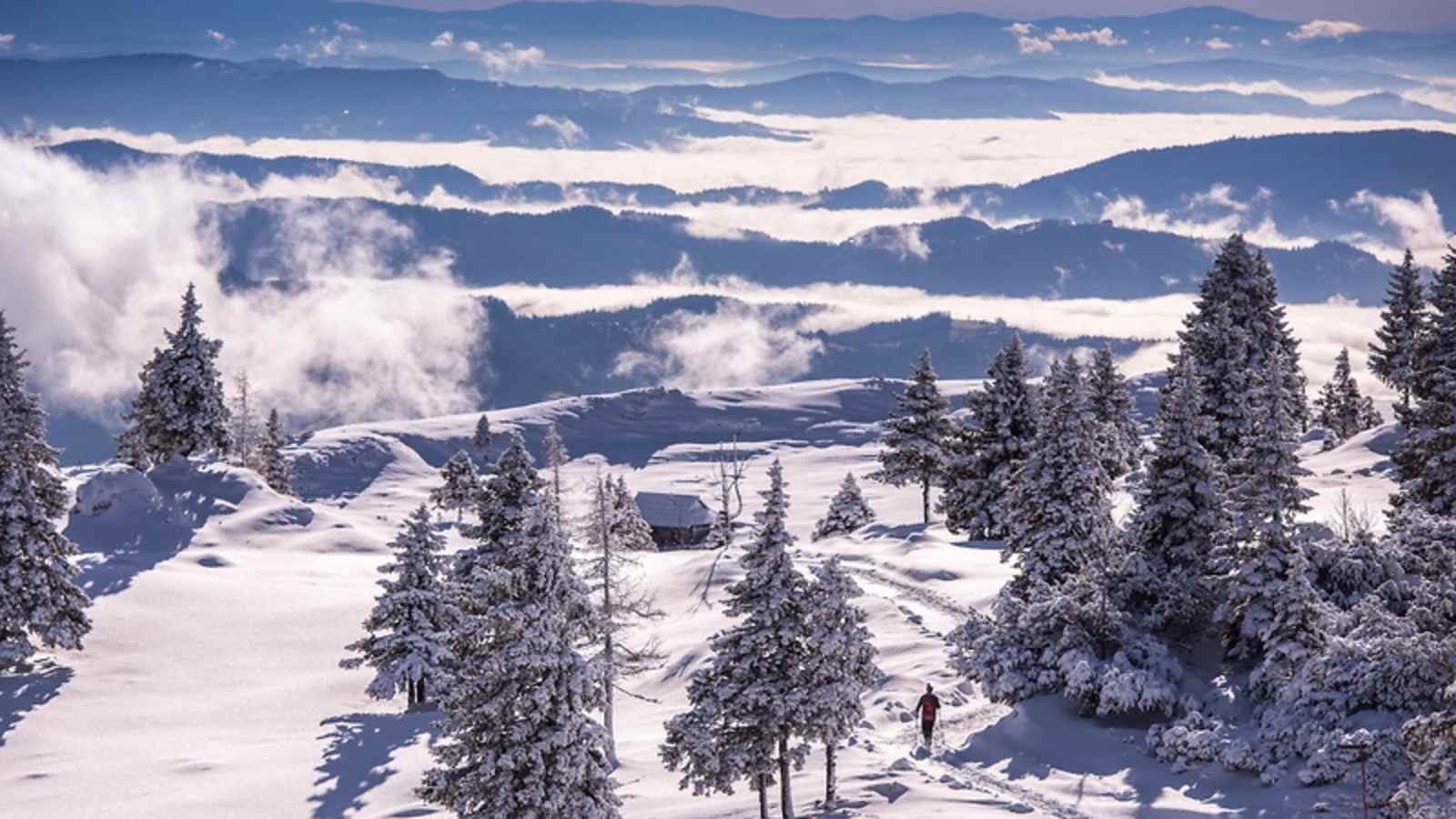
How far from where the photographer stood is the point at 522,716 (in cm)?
3061

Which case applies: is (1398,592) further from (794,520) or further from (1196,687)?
(794,520)

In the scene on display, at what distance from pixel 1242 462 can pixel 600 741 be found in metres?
20.4

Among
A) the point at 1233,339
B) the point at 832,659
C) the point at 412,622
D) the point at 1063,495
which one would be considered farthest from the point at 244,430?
the point at 832,659

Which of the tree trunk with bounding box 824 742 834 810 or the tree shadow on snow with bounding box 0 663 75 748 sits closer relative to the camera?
the tree trunk with bounding box 824 742 834 810

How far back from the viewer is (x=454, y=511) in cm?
14288

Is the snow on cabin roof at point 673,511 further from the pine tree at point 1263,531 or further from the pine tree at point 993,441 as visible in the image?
the pine tree at point 1263,531

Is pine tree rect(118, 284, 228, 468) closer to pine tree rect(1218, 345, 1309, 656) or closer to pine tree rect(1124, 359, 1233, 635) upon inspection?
pine tree rect(1124, 359, 1233, 635)

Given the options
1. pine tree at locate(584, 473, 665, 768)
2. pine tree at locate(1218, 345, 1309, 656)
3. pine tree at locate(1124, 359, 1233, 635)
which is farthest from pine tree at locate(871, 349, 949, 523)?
pine tree at locate(1218, 345, 1309, 656)

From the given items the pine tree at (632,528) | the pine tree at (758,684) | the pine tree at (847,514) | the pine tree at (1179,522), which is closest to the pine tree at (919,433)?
the pine tree at (847,514)

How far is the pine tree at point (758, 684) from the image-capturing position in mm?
34125

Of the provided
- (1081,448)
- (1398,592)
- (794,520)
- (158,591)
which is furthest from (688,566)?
(794,520)

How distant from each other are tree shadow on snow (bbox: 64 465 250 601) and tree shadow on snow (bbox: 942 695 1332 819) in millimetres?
49109

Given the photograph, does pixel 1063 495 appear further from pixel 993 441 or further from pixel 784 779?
pixel 993 441

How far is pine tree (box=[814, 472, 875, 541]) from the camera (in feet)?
319
